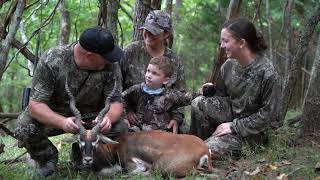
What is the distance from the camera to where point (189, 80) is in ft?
55.2

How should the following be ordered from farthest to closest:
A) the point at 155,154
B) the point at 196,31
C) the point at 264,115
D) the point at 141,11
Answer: the point at 196,31
the point at 141,11
the point at 264,115
the point at 155,154

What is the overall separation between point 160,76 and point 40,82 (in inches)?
63.5

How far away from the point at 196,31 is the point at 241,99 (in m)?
7.64

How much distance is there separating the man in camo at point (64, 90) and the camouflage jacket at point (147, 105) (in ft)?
2.36

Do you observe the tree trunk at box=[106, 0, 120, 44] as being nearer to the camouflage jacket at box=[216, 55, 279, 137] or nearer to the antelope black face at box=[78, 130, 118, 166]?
the camouflage jacket at box=[216, 55, 279, 137]

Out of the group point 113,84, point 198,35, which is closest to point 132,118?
point 113,84

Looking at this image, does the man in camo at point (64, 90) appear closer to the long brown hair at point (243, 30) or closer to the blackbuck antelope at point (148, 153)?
the blackbuck antelope at point (148, 153)

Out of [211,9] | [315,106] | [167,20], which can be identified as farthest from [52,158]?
[211,9]

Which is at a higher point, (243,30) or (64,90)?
(243,30)

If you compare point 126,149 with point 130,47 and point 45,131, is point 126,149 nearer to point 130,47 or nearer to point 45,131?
point 45,131

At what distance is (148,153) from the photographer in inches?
220

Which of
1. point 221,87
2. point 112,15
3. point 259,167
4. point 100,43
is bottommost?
point 259,167

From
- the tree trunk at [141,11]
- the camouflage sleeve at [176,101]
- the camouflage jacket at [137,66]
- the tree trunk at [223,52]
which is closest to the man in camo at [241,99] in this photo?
the camouflage sleeve at [176,101]

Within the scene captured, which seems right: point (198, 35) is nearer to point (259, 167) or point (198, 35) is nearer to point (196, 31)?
point (196, 31)
